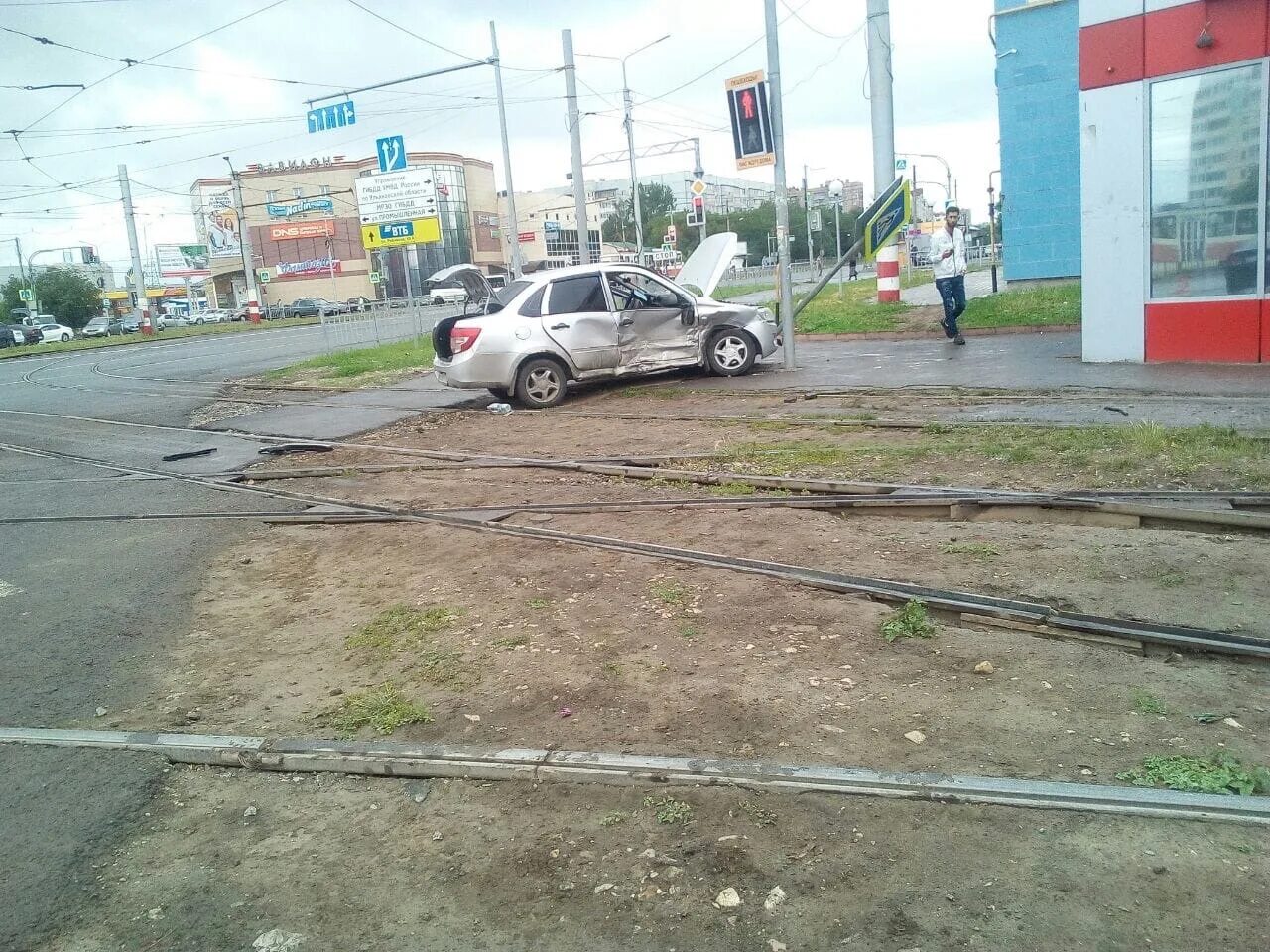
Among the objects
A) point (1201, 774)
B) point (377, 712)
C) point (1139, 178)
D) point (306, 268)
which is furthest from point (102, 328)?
point (1201, 774)

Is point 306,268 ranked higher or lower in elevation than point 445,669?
higher

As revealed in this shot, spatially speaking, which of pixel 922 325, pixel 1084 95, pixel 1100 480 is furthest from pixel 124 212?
pixel 1100 480

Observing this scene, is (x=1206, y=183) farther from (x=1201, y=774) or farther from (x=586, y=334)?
(x=1201, y=774)

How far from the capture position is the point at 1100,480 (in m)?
6.54

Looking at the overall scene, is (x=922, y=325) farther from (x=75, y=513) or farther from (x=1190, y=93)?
(x=75, y=513)

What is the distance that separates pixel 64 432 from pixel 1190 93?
15.1 m

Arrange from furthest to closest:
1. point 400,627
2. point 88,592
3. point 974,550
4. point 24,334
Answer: point 24,334
point 88,592
point 974,550
point 400,627

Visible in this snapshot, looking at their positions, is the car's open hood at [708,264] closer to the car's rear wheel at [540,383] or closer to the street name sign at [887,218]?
the street name sign at [887,218]

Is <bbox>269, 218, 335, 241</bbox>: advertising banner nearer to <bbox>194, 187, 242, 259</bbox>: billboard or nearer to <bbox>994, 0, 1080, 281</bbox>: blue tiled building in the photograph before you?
<bbox>194, 187, 242, 259</bbox>: billboard

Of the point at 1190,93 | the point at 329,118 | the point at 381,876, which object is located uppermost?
the point at 329,118

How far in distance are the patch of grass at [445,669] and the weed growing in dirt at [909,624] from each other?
1829 mm

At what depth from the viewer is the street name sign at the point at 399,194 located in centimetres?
2370

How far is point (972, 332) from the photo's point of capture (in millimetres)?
17156

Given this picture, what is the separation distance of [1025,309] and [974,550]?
1415 cm
